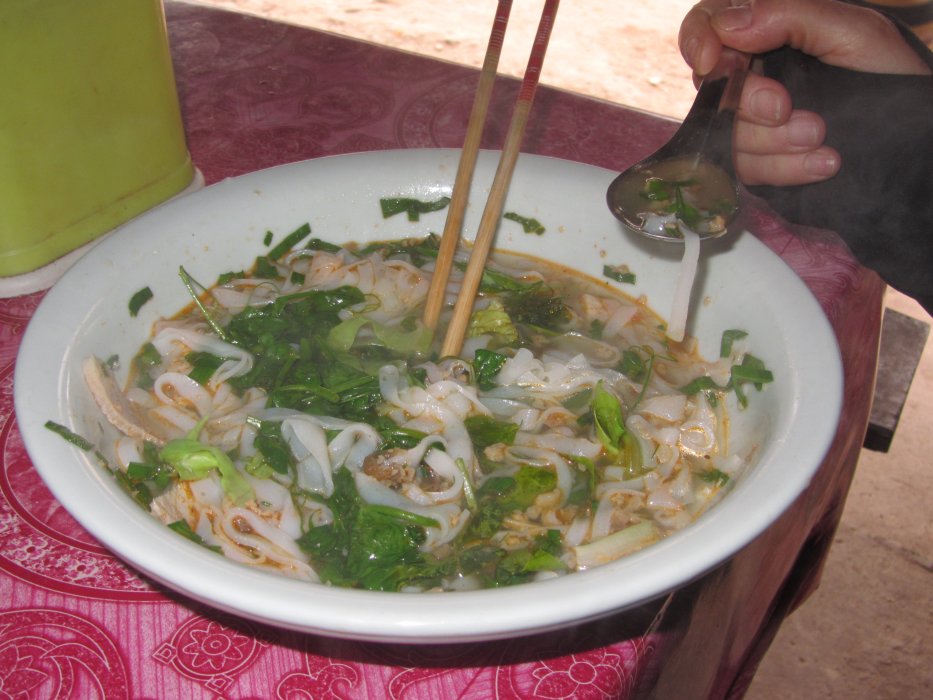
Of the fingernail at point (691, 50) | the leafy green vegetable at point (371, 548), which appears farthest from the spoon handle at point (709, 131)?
the leafy green vegetable at point (371, 548)

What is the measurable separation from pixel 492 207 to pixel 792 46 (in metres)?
0.98

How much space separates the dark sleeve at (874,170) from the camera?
1.91m

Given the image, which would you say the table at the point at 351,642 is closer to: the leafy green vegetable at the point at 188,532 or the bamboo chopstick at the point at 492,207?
the leafy green vegetable at the point at 188,532

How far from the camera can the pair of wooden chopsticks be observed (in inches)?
61.3

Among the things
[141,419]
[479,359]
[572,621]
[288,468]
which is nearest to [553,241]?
[479,359]

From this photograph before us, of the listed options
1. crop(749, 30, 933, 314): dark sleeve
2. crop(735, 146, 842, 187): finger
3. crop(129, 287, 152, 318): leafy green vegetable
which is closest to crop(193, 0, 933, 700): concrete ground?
crop(749, 30, 933, 314): dark sleeve

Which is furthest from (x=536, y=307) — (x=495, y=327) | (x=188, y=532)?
(x=188, y=532)

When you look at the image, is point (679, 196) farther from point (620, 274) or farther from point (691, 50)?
point (691, 50)

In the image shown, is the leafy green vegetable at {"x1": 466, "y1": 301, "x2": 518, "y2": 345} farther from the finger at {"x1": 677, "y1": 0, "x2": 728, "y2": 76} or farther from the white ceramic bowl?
the finger at {"x1": 677, "y1": 0, "x2": 728, "y2": 76}

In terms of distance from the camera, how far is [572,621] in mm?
916

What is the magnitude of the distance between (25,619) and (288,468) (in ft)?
1.37

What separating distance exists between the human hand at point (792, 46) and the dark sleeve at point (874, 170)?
37 mm

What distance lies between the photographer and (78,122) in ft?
5.44

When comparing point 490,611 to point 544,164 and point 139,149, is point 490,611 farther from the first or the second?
point 139,149
